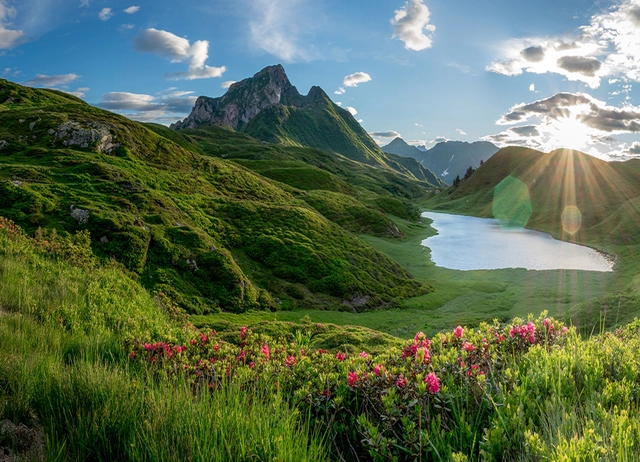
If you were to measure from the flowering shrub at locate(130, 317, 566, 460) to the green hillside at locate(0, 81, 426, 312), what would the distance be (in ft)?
68.6

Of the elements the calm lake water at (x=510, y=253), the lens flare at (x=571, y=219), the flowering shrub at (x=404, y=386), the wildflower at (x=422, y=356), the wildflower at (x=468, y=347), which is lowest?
the calm lake water at (x=510, y=253)

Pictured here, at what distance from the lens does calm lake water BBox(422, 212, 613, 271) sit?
72.8 metres

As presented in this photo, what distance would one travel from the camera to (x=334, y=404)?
18.7 ft

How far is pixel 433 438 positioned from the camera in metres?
4.67

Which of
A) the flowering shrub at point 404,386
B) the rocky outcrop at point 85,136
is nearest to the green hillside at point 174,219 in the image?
the rocky outcrop at point 85,136

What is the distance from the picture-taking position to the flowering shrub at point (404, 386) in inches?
183

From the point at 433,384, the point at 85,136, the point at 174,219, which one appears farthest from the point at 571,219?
the point at 433,384

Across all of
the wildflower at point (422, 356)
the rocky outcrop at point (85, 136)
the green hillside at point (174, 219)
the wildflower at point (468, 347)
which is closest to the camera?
the wildflower at point (422, 356)

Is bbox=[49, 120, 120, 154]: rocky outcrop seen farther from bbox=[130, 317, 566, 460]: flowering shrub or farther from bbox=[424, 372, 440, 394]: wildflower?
bbox=[424, 372, 440, 394]: wildflower

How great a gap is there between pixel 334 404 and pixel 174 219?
34.5m

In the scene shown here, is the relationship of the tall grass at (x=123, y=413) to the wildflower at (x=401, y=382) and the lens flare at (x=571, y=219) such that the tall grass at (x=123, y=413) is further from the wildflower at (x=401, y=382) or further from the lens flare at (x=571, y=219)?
the lens flare at (x=571, y=219)

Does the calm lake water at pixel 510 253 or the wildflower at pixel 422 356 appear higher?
the wildflower at pixel 422 356

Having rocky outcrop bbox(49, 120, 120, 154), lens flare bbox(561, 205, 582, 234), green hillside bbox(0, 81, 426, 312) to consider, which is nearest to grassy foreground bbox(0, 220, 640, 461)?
green hillside bbox(0, 81, 426, 312)

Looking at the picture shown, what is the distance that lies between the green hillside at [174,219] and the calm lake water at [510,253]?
31.0 meters
